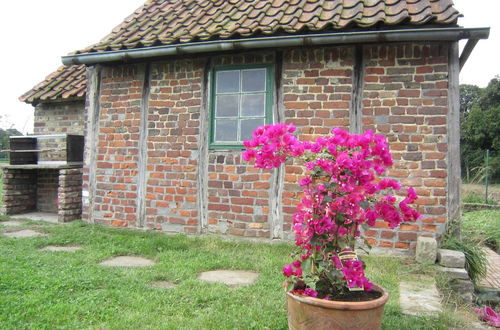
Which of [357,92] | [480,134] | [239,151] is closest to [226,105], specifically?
[239,151]

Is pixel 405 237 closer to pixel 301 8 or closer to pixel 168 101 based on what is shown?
pixel 301 8

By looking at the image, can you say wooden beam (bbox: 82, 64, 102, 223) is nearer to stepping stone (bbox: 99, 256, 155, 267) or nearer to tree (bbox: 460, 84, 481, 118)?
stepping stone (bbox: 99, 256, 155, 267)

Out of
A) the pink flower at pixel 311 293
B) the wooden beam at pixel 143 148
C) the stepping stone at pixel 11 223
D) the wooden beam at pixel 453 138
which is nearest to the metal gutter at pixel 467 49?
the wooden beam at pixel 453 138

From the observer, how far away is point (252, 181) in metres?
5.43

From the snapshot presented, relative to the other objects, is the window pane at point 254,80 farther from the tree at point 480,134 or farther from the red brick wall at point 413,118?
the tree at point 480,134

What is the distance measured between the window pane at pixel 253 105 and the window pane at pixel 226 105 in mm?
112

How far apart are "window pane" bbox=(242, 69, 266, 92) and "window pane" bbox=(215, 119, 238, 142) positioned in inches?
20.4

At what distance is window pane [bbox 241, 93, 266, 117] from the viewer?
553 centimetres

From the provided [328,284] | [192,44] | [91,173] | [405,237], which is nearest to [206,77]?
[192,44]

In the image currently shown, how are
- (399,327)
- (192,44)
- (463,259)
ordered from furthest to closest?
(192,44), (463,259), (399,327)

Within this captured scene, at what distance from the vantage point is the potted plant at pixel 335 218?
7.69 ft

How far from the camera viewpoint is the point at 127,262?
459 centimetres

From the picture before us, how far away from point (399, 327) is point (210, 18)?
511 cm

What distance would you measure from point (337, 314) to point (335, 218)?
22.4 inches
